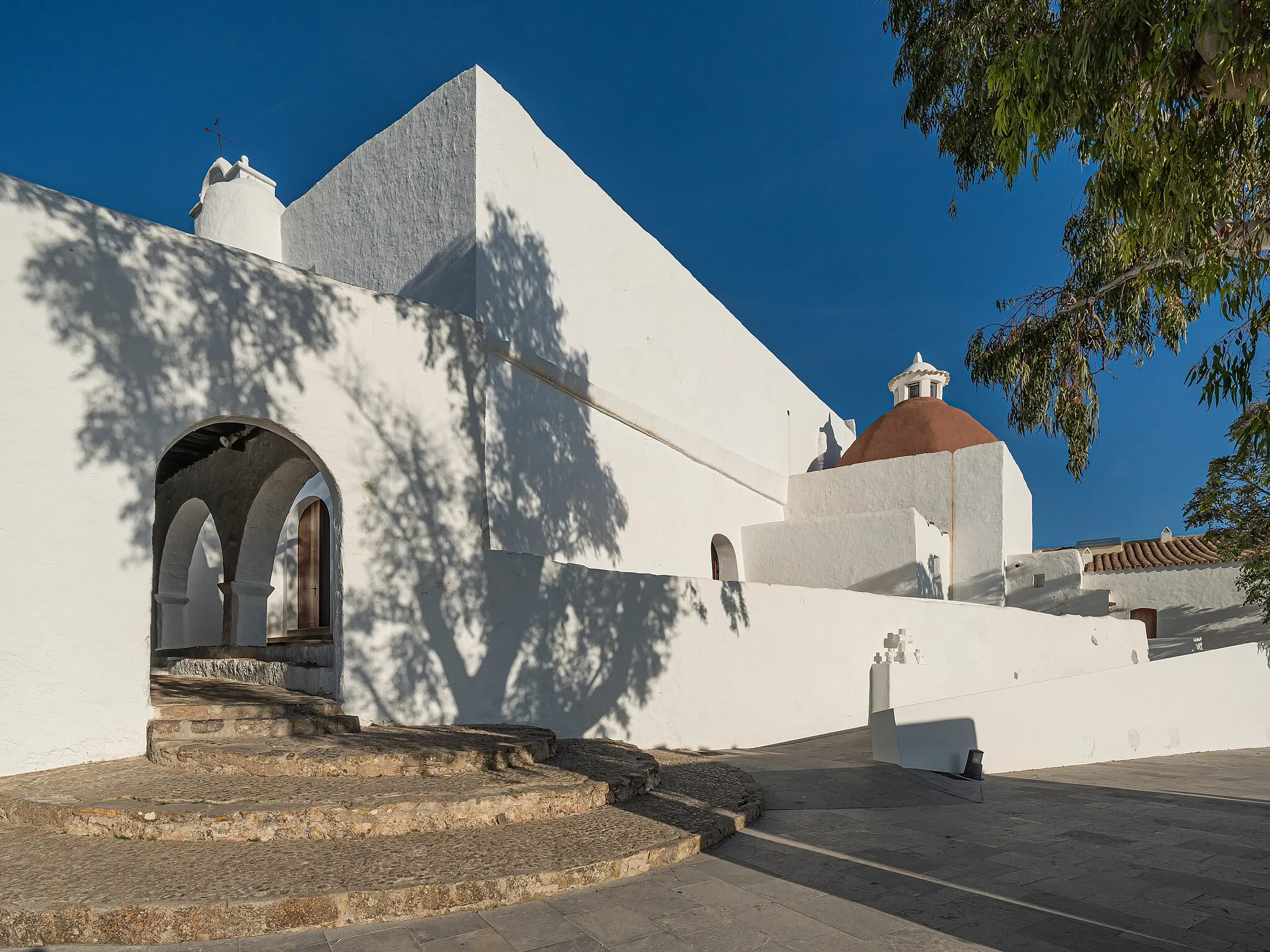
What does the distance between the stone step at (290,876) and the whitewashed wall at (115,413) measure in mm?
1147

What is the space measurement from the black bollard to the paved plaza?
2.90 feet

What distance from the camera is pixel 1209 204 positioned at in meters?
4.18

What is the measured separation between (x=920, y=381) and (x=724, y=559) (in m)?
11.0

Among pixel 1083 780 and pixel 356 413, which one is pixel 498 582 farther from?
pixel 1083 780

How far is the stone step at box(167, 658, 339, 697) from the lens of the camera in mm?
6574

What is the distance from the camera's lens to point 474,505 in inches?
281

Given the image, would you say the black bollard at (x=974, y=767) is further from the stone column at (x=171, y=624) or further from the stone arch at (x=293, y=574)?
the stone column at (x=171, y=624)

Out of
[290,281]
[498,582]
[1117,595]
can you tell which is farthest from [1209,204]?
[1117,595]

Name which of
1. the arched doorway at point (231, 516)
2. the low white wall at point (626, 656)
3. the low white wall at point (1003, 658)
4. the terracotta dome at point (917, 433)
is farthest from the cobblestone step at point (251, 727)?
the terracotta dome at point (917, 433)

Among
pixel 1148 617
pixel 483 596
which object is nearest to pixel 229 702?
pixel 483 596

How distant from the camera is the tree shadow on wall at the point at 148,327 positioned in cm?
525

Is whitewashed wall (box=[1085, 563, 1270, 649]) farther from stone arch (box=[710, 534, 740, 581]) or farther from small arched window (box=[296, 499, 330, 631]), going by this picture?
small arched window (box=[296, 499, 330, 631])

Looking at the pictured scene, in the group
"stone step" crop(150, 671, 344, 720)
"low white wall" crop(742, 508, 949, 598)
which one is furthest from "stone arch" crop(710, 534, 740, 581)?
"stone step" crop(150, 671, 344, 720)

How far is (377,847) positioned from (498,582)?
3.31 meters
